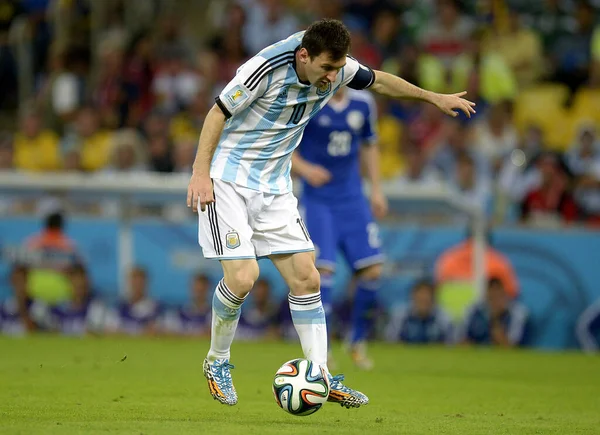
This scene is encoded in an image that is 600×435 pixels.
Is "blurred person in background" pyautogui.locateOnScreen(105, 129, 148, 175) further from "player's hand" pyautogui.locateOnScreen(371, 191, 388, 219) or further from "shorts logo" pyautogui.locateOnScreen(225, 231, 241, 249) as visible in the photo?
"shorts logo" pyautogui.locateOnScreen(225, 231, 241, 249)

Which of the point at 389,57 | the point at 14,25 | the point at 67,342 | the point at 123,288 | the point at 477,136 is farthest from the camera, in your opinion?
the point at 14,25

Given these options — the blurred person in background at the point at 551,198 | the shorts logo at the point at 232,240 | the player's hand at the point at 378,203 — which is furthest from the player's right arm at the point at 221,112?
the blurred person in background at the point at 551,198

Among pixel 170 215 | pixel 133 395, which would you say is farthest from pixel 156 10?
pixel 133 395

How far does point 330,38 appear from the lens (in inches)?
268

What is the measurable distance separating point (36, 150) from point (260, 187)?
1155 centimetres

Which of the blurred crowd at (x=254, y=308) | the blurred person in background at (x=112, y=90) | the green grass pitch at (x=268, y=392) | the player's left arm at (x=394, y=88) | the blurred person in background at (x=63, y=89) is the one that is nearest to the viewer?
the green grass pitch at (x=268, y=392)

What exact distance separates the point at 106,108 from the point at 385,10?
473 cm

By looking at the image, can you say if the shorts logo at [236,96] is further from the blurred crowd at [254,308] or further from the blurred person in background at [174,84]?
the blurred person in background at [174,84]

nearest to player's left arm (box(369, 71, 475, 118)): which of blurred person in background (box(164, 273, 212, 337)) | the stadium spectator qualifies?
the stadium spectator

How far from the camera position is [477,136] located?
16641 mm

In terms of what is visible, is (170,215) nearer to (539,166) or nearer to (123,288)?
(123,288)

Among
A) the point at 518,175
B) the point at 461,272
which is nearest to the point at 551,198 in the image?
the point at 518,175

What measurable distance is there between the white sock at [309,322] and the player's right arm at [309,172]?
3161 mm

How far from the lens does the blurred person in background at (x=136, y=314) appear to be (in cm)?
1524
